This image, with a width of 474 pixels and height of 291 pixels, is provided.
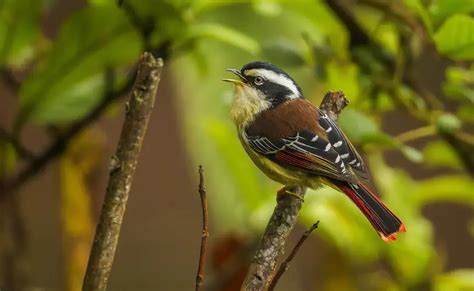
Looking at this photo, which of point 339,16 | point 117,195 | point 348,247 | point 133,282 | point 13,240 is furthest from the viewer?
point 133,282

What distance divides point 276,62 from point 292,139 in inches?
20.0

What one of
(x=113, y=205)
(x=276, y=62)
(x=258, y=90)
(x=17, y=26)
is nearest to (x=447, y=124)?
(x=276, y=62)

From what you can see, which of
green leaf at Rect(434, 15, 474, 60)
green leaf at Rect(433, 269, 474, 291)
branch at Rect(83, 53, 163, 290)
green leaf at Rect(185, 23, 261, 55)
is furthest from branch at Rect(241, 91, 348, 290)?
green leaf at Rect(433, 269, 474, 291)

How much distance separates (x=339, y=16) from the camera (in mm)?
1318

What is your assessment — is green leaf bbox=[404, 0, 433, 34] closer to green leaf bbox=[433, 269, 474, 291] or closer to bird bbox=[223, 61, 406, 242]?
bird bbox=[223, 61, 406, 242]

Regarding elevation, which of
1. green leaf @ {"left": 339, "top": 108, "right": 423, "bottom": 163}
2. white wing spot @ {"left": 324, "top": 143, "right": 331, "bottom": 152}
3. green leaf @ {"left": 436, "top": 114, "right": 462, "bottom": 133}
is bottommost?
white wing spot @ {"left": 324, "top": 143, "right": 331, "bottom": 152}

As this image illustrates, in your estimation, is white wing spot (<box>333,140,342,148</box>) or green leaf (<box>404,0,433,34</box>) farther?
green leaf (<box>404,0,433,34</box>)

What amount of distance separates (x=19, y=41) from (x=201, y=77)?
10.2 inches

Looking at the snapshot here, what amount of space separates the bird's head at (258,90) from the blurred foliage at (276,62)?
10.4 inches

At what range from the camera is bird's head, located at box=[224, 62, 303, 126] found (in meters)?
0.78

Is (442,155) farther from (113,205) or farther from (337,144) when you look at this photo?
(113,205)

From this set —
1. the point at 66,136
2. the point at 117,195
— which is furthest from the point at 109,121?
the point at 117,195

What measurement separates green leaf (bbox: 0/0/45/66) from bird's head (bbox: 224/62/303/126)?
0.59 m

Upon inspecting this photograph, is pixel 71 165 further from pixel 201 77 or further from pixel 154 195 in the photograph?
pixel 154 195
